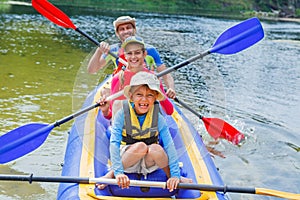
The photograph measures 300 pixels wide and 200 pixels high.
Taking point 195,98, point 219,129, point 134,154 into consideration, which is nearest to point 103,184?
point 134,154

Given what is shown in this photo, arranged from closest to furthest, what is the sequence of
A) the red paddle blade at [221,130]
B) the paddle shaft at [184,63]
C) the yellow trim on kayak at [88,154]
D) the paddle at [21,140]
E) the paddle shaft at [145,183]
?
the paddle shaft at [145,183] < the yellow trim on kayak at [88,154] < the paddle at [21,140] < the paddle shaft at [184,63] < the red paddle blade at [221,130]

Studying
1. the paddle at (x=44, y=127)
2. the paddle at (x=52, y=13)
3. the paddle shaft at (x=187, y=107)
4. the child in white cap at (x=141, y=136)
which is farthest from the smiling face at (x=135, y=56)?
the paddle at (x=52, y=13)

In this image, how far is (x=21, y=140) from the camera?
334 centimetres

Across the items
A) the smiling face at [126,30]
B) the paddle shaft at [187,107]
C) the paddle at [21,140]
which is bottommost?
the paddle at [21,140]

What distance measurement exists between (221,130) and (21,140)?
2128 millimetres

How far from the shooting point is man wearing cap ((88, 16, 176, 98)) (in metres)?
3.55

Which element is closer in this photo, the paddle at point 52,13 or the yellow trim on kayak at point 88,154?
the yellow trim on kayak at point 88,154

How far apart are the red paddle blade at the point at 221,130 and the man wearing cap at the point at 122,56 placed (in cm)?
59

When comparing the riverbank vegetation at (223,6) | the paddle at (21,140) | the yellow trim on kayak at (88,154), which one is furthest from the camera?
the riverbank vegetation at (223,6)

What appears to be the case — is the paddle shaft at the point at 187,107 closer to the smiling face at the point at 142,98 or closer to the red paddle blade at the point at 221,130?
the red paddle blade at the point at 221,130

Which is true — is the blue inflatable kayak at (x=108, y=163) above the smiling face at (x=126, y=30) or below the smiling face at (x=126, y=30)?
below

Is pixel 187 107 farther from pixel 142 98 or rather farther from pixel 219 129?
pixel 142 98

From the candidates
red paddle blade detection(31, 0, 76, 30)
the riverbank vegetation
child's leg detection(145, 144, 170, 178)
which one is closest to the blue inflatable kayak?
child's leg detection(145, 144, 170, 178)

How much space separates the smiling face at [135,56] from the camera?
3148 millimetres
